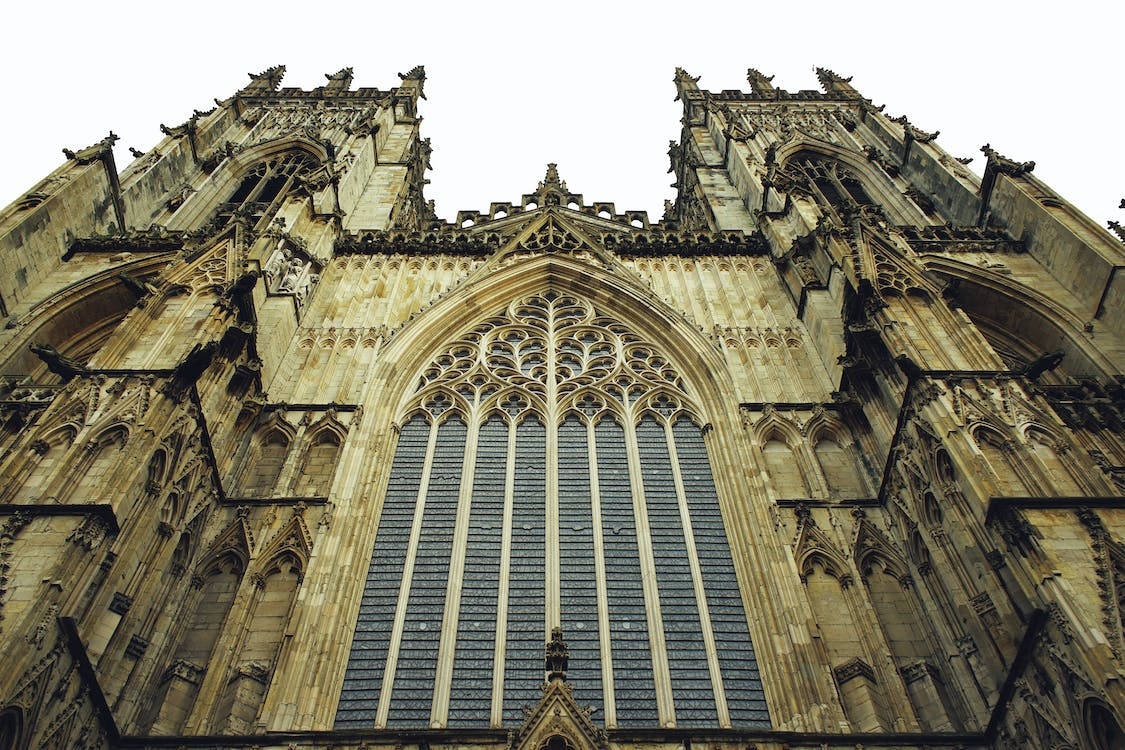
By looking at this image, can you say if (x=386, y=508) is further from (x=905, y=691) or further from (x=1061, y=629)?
(x=1061, y=629)

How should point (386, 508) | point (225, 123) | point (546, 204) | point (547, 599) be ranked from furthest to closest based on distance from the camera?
point (225, 123) < point (546, 204) < point (386, 508) < point (547, 599)

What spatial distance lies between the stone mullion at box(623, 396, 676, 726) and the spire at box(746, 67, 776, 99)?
21.1 m

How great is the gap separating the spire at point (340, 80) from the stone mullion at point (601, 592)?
76.6 feet

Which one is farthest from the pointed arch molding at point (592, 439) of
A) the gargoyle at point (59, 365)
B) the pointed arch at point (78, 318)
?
the pointed arch at point (78, 318)

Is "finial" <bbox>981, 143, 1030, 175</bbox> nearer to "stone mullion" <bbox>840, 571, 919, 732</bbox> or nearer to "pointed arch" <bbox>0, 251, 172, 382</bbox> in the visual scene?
"stone mullion" <bbox>840, 571, 919, 732</bbox>

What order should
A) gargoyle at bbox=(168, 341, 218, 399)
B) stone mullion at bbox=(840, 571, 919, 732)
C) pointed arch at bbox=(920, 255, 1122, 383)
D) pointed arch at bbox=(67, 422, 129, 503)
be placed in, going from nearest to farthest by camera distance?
pointed arch at bbox=(67, 422, 129, 503)
stone mullion at bbox=(840, 571, 919, 732)
gargoyle at bbox=(168, 341, 218, 399)
pointed arch at bbox=(920, 255, 1122, 383)

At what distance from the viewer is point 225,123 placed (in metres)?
28.0

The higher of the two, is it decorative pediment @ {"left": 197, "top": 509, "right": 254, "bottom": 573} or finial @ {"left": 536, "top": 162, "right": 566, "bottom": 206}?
finial @ {"left": 536, "top": 162, "right": 566, "bottom": 206}

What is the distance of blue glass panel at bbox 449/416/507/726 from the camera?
1017 cm

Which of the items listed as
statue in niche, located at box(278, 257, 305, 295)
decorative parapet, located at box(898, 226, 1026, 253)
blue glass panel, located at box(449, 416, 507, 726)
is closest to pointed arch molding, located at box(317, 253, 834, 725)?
blue glass panel, located at box(449, 416, 507, 726)

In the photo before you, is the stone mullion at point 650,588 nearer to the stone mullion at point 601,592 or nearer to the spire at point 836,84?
the stone mullion at point 601,592

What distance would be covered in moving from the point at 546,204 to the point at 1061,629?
16163 millimetres

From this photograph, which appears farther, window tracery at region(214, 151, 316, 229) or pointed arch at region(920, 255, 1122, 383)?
window tracery at region(214, 151, 316, 229)

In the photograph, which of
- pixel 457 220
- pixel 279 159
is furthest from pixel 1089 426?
pixel 279 159
